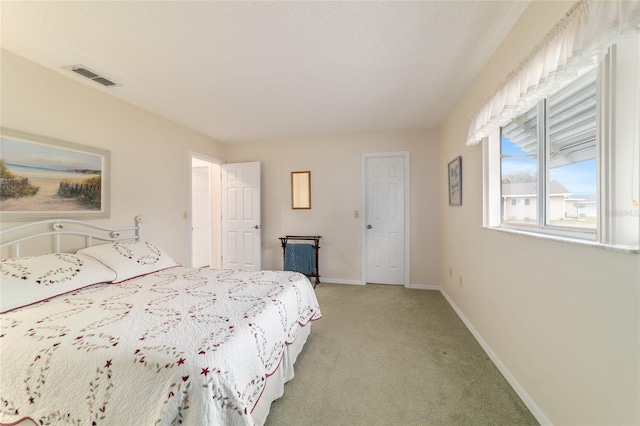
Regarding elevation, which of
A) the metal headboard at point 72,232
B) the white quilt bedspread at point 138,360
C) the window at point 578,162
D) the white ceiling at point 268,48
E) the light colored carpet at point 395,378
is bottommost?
the light colored carpet at point 395,378

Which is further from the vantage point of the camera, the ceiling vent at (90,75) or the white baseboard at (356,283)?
the white baseboard at (356,283)

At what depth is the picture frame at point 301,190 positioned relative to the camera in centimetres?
420

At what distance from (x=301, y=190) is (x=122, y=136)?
2.46m

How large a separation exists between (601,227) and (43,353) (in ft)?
8.16

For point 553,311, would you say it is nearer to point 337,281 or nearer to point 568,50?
point 568,50

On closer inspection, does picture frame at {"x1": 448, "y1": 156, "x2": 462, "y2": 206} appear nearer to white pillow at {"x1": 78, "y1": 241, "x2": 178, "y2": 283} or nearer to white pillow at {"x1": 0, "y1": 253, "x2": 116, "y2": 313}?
white pillow at {"x1": 78, "y1": 241, "x2": 178, "y2": 283}

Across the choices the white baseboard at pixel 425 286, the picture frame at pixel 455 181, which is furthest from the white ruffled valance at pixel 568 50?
the white baseboard at pixel 425 286

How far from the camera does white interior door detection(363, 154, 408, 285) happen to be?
3.92 metres

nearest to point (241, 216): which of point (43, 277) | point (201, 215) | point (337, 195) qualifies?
point (201, 215)

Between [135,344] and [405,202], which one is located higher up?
[405,202]

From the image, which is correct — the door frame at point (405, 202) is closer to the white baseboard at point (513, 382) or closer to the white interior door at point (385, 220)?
the white interior door at point (385, 220)

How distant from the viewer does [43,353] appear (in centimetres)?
109

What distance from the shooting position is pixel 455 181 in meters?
2.90

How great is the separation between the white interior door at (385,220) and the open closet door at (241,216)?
190 centimetres
